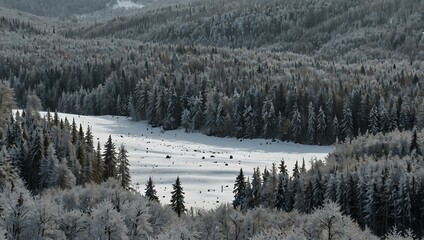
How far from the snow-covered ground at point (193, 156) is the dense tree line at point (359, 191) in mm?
7789

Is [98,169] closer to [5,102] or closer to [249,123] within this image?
[5,102]

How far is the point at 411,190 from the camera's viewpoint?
93.9 metres

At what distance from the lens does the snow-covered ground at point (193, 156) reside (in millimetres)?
111625

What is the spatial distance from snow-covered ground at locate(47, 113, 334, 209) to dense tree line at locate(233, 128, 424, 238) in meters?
7.79

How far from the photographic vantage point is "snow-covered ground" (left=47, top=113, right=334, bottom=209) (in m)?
112

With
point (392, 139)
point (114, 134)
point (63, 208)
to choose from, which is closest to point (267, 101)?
point (114, 134)

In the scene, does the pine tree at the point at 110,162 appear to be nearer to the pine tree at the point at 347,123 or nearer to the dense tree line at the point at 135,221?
the dense tree line at the point at 135,221

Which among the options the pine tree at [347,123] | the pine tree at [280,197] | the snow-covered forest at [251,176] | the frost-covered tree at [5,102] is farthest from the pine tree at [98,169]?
the pine tree at [347,123]

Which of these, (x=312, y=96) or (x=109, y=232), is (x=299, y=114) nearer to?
(x=312, y=96)

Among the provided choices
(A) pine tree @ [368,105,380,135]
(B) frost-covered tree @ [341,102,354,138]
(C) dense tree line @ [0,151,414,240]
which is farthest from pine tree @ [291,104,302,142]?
(C) dense tree line @ [0,151,414,240]

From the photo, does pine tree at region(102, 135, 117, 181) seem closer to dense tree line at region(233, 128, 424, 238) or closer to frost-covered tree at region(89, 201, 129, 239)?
dense tree line at region(233, 128, 424, 238)

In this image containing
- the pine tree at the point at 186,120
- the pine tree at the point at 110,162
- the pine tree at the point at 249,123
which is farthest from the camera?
the pine tree at the point at 186,120

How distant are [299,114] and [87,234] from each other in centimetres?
10429

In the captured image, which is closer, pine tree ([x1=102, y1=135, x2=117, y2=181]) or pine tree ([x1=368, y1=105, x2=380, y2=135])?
pine tree ([x1=102, y1=135, x2=117, y2=181])
